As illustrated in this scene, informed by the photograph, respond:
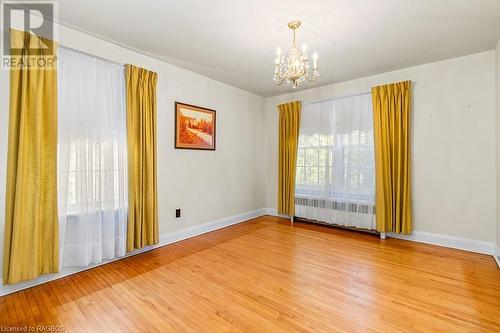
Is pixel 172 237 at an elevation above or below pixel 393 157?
below

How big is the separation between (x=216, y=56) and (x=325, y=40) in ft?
4.47

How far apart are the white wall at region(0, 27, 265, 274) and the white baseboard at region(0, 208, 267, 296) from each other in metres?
0.08

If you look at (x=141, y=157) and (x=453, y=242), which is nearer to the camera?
(x=141, y=157)

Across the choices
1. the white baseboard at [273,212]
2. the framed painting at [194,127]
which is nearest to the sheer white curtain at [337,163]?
the white baseboard at [273,212]

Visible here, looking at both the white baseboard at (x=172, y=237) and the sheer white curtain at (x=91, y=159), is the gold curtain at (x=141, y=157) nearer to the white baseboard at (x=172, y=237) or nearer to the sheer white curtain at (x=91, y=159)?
the sheer white curtain at (x=91, y=159)

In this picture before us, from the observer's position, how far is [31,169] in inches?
82.4

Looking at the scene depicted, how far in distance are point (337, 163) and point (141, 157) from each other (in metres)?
3.05

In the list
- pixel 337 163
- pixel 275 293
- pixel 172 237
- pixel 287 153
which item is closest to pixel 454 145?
pixel 337 163

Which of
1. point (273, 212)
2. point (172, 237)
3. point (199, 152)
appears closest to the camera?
point (172, 237)

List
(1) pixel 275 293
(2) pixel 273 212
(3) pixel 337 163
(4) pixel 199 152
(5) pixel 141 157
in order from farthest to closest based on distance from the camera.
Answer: (2) pixel 273 212 < (3) pixel 337 163 < (4) pixel 199 152 < (5) pixel 141 157 < (1) pixel 275 293

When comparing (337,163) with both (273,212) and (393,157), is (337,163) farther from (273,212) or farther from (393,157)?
(273,212)

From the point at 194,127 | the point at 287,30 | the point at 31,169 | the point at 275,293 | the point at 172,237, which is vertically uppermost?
the point at 287,30

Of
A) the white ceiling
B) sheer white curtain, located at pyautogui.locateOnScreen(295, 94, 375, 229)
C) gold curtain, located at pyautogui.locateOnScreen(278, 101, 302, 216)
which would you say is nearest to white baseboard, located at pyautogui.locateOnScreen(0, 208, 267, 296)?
gold curtain, located at pyautogui.locateOnScreen(278, 101, 302, 216)

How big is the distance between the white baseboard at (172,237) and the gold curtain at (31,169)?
0.40 ft
